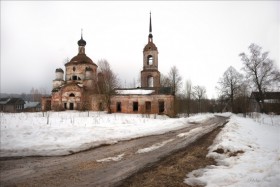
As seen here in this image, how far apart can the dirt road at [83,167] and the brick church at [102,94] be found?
27.2m

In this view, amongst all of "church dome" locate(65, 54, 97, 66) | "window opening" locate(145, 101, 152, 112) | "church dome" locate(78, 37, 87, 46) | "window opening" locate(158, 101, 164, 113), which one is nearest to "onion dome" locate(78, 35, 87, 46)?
"church dome" locate(78, 37, 87, 46)

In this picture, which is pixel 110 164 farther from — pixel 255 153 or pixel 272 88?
pixel 272 88

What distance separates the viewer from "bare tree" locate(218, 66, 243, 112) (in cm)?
5144

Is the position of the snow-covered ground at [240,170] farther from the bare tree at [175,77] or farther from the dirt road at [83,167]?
the bare tree at [175,77]

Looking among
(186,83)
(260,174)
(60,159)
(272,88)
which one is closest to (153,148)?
(60,159)

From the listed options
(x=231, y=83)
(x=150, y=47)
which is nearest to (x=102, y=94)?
(x=150, y=47)

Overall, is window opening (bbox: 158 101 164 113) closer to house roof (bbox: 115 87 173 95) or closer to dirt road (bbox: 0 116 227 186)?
house roof (bbox: 115 87 173 95)

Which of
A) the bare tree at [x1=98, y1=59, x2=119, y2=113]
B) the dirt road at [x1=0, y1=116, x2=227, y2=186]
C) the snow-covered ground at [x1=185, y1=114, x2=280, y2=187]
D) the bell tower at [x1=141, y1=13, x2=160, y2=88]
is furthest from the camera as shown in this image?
the bell tower at [x1=141, y1=13, x2=160, y2=88]

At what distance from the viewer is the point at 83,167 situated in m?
6.95

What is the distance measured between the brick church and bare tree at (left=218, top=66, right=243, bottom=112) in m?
20.4

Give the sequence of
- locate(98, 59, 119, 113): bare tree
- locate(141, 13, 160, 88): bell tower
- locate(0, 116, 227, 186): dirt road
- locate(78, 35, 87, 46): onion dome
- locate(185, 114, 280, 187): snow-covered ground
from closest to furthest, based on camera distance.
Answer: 1. locate(185, 114, 280, 187): snow-covered ground
2. locate(0, 116, 227, 186): dirt road
3. locate(98, 59, 119, 113): bare tree
4. locate(141, 13, 160, 88): bell tower
5. locate(78, 35, 87, 46): onion dome

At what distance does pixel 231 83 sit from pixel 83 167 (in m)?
50.9

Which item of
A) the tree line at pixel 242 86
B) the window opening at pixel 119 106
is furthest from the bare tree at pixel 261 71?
the window opening at pixel 119 106

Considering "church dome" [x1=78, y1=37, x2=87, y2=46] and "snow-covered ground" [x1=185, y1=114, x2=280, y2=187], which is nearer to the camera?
"snow-covered ground" [x1=185, y1=114, x2=280, y2=187]
